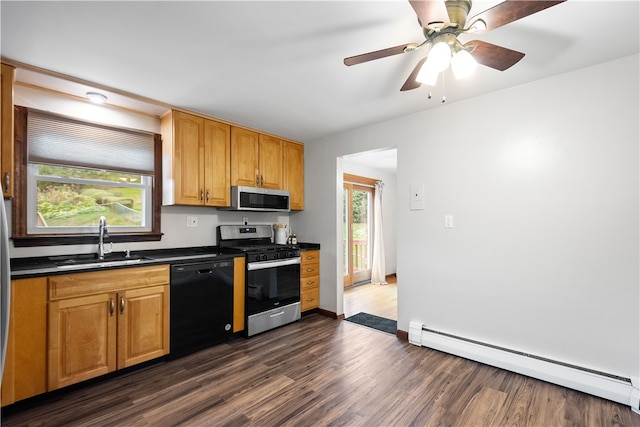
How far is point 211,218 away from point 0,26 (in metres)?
2.23

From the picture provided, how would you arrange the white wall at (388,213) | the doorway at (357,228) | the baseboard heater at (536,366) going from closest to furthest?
the baseboard heater at (536,366)
the doorway at (357,228)
the white wall at (388,213)

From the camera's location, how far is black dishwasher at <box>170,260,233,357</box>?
2.66 meters

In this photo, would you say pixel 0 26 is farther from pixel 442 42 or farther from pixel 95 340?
pixel 442 42

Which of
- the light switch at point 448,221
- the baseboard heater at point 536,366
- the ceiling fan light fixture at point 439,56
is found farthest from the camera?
the light switch at point 448,221

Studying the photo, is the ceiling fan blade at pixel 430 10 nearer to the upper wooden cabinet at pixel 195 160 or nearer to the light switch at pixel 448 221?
the light switch at pixel 448 221

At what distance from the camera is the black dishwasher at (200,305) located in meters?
2.66

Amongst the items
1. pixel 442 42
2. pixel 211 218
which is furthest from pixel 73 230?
pixel 442 42

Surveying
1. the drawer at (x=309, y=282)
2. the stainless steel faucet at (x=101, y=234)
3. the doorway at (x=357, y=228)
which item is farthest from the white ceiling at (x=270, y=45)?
the doorway at (x=357, y=228)

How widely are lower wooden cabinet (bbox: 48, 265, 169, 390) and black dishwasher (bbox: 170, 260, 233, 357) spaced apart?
0.29 ft

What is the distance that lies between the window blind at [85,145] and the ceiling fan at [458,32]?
238cm

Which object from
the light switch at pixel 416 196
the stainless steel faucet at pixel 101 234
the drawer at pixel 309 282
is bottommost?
the drawer at pixel 309 282

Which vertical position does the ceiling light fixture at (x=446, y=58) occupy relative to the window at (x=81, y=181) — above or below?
above

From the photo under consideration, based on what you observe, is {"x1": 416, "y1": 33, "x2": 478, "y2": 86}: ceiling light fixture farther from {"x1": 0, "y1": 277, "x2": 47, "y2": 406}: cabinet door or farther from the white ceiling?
{"x1": 0, "y1": 277, "x2": 47, "y2": 406}: cabinet door

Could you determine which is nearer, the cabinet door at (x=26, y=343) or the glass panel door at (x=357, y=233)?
the cabinet door at (x=26, y=343)
